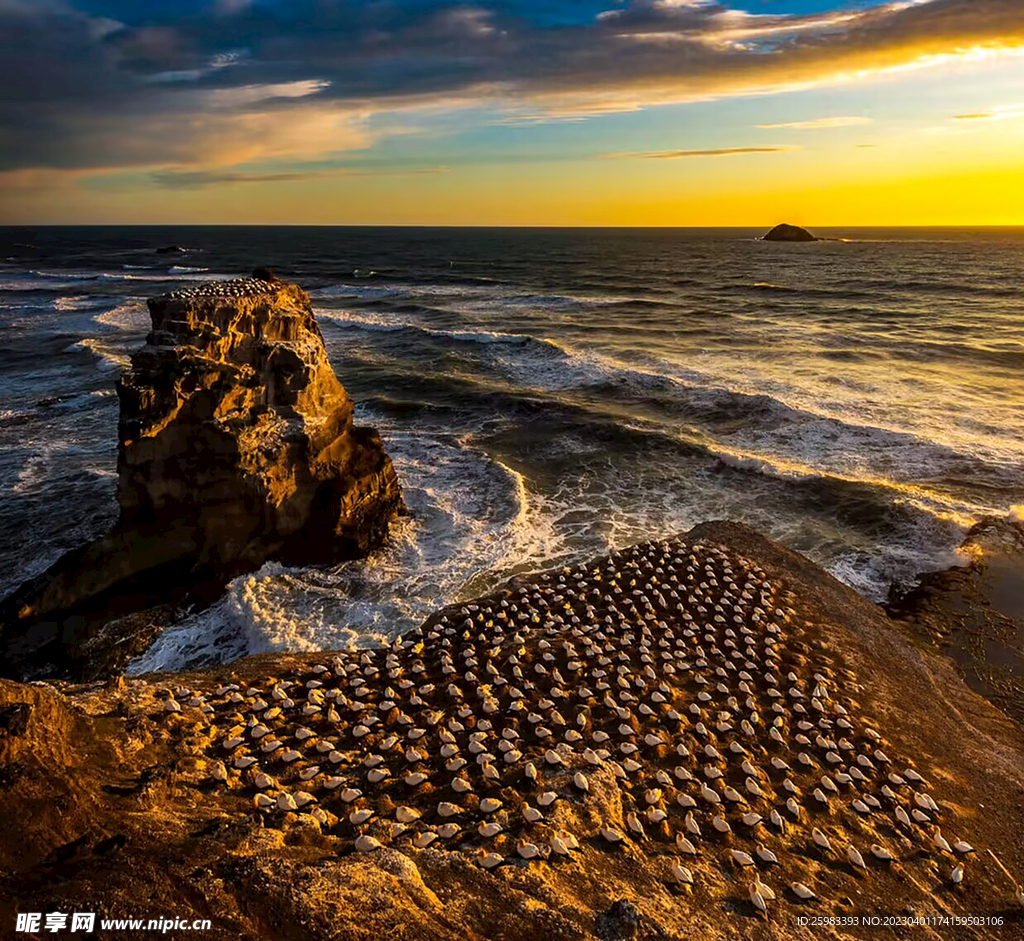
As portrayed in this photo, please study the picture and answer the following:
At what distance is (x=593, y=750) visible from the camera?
9.23m

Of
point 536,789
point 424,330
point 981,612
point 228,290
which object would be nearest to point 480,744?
point 536,789

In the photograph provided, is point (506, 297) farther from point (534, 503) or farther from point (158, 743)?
point (158, 743)

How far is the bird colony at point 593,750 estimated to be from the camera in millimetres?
7605

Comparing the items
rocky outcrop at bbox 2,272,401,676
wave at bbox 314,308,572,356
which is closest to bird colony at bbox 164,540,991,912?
rocky outcrop at bbox 2,272,401,676

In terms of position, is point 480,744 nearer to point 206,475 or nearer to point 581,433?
point 206,475

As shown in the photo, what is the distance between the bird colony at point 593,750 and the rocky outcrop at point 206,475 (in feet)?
18.7

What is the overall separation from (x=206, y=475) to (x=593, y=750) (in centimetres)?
1092

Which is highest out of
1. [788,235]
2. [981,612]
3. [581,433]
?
[788,235]

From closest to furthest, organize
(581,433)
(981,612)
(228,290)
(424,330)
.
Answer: (981,612) → (228,290) → (581,433) → (424,330)

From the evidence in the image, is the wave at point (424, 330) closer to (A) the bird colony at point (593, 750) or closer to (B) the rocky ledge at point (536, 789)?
(A) the bird colony at point (593, 750)

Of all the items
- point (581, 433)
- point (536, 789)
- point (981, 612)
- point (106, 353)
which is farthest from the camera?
point (106, 353)

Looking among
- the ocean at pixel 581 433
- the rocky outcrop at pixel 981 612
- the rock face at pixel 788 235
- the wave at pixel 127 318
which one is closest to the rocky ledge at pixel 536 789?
the rocky outcrop at pixel 981 612

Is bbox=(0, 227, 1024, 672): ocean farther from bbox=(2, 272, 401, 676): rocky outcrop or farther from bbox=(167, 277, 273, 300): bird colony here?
bbox=(167, 277, 273, 300): bird colony

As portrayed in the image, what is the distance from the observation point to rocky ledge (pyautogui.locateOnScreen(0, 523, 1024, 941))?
591cm
